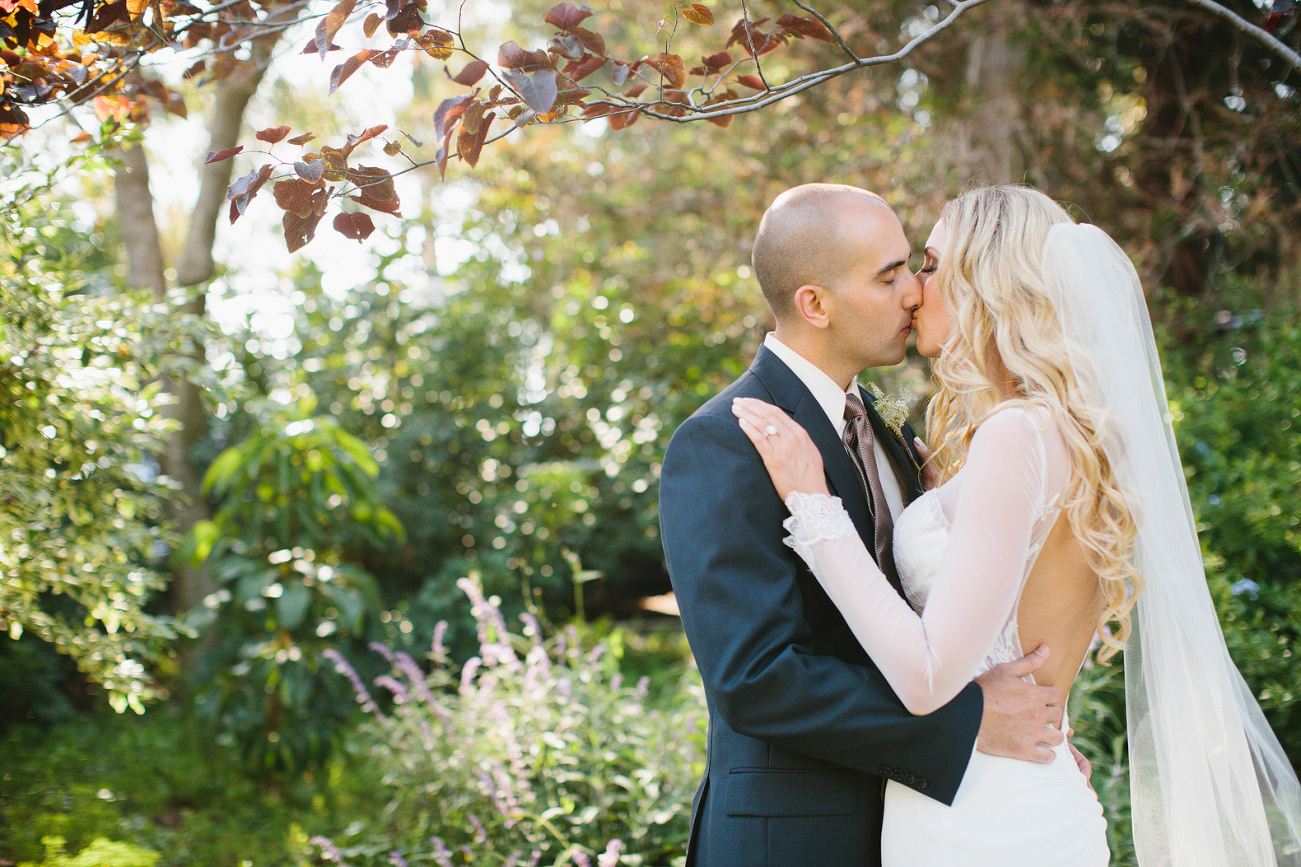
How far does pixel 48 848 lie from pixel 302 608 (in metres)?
1.34

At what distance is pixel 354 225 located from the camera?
1972 mm

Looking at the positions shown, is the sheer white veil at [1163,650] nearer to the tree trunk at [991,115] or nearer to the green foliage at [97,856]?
the green foliage at [97,856]

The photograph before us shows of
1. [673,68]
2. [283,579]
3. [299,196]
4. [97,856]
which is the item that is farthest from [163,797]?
[673,68]

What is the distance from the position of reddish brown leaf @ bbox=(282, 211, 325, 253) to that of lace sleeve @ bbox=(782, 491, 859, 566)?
45.3 inches

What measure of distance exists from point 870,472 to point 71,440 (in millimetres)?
2451

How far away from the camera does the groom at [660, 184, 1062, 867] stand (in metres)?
1.62

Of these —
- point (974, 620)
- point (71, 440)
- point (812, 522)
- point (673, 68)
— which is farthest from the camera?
point (71, 440)

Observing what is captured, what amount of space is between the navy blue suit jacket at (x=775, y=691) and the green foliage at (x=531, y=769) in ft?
4.28

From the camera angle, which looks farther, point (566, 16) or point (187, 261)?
point (187, 261)

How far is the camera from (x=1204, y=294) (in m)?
5.63

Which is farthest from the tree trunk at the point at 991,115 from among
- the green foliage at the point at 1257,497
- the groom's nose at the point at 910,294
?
the groom's nose at the point at 910,294

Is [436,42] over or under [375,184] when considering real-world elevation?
over

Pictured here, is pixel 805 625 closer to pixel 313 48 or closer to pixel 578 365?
pixel 313 48

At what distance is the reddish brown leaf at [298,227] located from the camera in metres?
1.82
